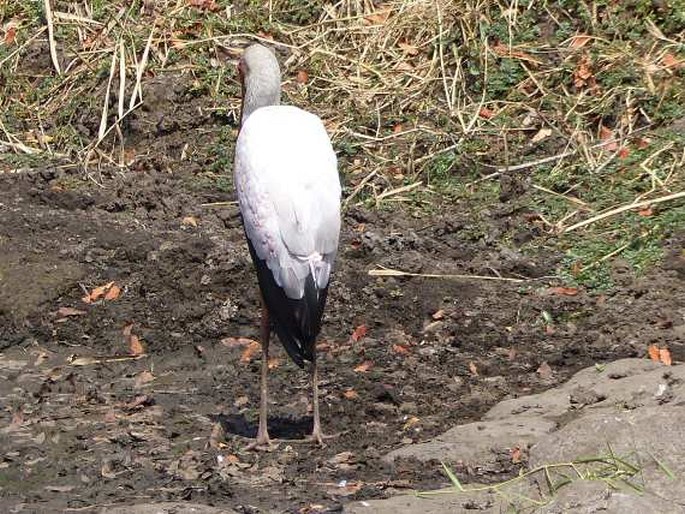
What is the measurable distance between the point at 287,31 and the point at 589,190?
2.87 meters

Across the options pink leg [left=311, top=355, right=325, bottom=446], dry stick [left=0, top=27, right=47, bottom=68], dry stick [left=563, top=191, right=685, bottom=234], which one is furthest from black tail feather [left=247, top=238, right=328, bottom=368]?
dry stick [left=0, top=27, right=47, bottom=68]

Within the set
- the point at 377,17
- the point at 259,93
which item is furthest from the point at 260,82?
the point at 377,17

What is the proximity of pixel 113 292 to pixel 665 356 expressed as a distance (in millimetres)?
2730

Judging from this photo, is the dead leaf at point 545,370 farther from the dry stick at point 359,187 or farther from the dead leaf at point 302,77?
the dead leaf at point 302,77

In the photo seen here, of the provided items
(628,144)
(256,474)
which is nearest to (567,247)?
(628,144)

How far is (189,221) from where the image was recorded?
25.8 feet

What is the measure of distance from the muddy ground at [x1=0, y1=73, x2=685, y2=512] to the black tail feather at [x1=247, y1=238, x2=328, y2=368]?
41cm

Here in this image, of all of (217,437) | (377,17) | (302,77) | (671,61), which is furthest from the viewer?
(377,17)

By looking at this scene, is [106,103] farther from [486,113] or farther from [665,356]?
[665,356]

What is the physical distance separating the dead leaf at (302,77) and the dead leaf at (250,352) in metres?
3.27

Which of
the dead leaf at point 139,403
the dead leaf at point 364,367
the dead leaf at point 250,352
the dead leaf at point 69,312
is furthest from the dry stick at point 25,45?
the dead leaf at point 364,367

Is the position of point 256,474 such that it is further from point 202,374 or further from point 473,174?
point 473,174

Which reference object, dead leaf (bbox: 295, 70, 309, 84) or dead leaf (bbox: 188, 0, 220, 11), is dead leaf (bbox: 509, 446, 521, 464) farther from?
dead leaf (bbox: 188, 0, 220, 11)

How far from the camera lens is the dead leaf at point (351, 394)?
5.95 metres
